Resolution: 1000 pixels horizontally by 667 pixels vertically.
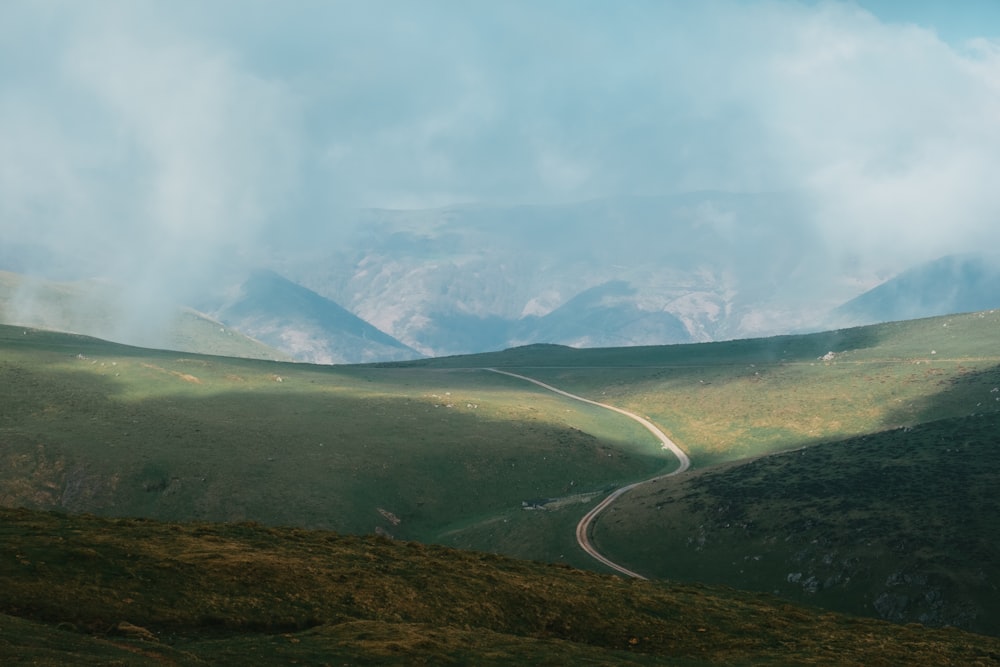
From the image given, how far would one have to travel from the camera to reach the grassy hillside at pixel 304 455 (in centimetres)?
12650

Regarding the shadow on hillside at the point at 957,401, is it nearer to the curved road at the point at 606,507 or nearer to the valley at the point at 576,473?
the valley at the point at 576,473

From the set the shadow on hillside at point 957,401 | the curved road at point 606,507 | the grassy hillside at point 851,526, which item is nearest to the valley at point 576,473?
the grassy hillside at point 851,526

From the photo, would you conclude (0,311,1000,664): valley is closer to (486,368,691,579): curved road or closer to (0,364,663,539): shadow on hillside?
(0,364,663,539): shadow on hillside

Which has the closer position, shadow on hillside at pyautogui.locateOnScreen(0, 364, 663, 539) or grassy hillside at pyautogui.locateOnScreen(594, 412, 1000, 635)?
grassy hillside at pyautogui.locateOnScreen(594, 412, 1000, 635)

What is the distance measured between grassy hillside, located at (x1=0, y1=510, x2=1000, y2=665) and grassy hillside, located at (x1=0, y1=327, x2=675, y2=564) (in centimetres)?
4726

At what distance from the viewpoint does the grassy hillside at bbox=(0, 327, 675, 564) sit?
126 meters

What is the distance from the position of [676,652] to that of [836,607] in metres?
39.6

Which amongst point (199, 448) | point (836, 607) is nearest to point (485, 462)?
point (199, 448)

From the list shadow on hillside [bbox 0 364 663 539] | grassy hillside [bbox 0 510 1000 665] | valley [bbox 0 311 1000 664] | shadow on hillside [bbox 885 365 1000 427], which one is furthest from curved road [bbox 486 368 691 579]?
shadow on hillside [bbox 885 365 1000 427]

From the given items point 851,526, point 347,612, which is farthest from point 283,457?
point 347,612

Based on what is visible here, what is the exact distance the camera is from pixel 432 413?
18162cm

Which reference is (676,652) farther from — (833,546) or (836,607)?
(833,546)

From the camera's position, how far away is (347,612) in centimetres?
5056

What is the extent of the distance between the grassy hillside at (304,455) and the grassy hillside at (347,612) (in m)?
47.3
